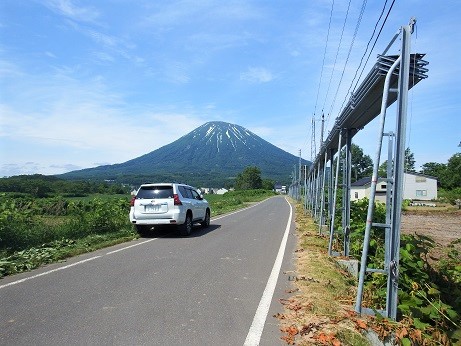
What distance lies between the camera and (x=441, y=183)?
8669 cm

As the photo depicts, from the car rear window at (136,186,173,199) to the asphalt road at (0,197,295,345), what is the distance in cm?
325

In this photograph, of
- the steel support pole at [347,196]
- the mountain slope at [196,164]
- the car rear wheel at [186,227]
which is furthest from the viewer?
the mountain slope at [196,164]

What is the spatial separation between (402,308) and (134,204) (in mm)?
9569

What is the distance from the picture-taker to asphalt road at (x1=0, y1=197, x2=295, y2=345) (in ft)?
14.4

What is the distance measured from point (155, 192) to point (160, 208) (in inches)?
23.6

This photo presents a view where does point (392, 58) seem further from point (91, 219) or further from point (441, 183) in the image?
point (441, 183)

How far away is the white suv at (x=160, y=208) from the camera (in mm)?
12547

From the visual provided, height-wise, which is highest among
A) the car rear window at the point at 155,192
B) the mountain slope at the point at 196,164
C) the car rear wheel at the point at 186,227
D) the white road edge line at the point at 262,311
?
the mountain slope at the point at 196,164

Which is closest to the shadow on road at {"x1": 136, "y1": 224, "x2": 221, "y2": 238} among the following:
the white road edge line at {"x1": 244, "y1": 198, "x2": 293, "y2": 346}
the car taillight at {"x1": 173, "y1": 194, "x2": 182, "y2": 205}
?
the car taillight at {"x1": 173, "y1": 194, "x2": 182, "y2": 205}

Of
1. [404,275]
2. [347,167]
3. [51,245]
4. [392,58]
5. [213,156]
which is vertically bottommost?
[51,245]

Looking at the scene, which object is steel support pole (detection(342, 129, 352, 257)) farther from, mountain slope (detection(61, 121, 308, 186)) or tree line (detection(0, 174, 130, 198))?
mountain slope (detection(61, 121, 308, 186))

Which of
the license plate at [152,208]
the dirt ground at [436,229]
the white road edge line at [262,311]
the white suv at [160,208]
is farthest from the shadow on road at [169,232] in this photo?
the dirt ground at [436,229]

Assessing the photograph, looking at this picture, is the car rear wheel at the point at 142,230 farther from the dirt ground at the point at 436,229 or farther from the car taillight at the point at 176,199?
the dirt ground at the point at 436,229

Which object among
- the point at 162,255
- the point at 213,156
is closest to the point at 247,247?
the point at 162,255
